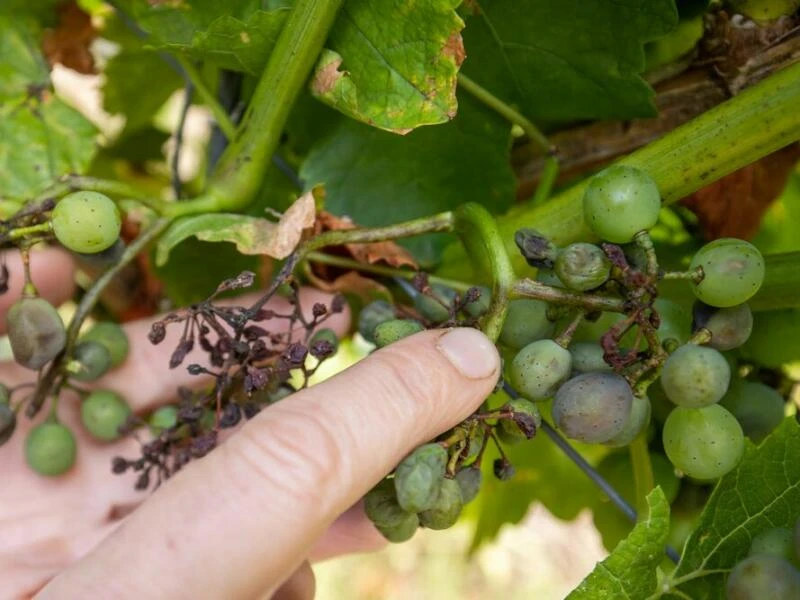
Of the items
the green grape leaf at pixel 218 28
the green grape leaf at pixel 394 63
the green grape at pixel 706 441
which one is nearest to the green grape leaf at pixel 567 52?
the green grape leaf at pixel 394 63

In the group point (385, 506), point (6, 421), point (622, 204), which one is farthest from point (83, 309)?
point (622, 204)

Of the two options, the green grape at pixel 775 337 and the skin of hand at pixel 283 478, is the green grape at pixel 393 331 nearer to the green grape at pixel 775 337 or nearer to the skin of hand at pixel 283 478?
the skin of hand at pixel 283 478

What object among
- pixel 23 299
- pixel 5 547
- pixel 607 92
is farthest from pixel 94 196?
pixel 607 92

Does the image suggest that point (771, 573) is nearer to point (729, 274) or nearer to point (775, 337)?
point (729, 274)

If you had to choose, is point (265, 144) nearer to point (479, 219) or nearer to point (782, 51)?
point (479, 219)

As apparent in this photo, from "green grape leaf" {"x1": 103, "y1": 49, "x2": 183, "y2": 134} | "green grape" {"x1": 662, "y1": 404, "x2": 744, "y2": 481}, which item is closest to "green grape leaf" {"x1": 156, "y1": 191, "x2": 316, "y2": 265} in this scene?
"green grape" {"x1": 662, "y1": 404, "x2": 744, "y2": 481}

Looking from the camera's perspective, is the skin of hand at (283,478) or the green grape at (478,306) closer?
the skin of hand at (283,478)

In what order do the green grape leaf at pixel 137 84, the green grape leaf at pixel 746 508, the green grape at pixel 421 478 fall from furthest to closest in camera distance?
the green grape leaf at pixel 137 84 < the green grape leaf at pixel 746 508 < the green grape at pixel 421 478
